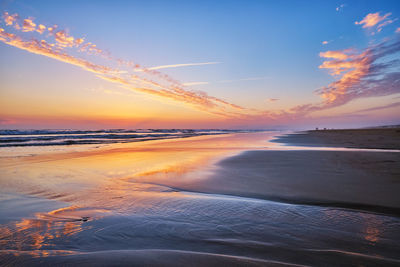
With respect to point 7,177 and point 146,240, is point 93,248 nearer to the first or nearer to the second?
point 146,240

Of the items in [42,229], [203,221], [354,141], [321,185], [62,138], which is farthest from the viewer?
[62,138]

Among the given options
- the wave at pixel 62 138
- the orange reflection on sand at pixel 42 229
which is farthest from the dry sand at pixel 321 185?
the wave at pixel 62 138

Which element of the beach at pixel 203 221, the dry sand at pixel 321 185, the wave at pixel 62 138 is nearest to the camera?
the beach at pixel 203 221

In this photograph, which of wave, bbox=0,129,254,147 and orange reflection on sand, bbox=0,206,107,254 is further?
wave, bbox=0,129,254,147

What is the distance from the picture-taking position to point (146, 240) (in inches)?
93.3

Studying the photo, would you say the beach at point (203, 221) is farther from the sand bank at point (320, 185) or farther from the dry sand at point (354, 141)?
the dry sand at point (354, 141)

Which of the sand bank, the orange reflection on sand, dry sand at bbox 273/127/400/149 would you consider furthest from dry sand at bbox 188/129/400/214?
dry sand at bbox 273/127/400/149

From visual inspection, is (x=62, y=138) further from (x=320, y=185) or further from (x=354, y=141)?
(x=354, y=141)

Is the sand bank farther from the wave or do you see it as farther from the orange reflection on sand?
the wave

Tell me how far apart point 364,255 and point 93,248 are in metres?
2.82

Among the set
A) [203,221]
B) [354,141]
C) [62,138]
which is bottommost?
[203,221]

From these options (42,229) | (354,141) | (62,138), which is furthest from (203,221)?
(62,138)

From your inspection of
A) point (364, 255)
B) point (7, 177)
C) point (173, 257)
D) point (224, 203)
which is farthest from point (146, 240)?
point (7, 177)

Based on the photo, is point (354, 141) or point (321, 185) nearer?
point (321, 185)
